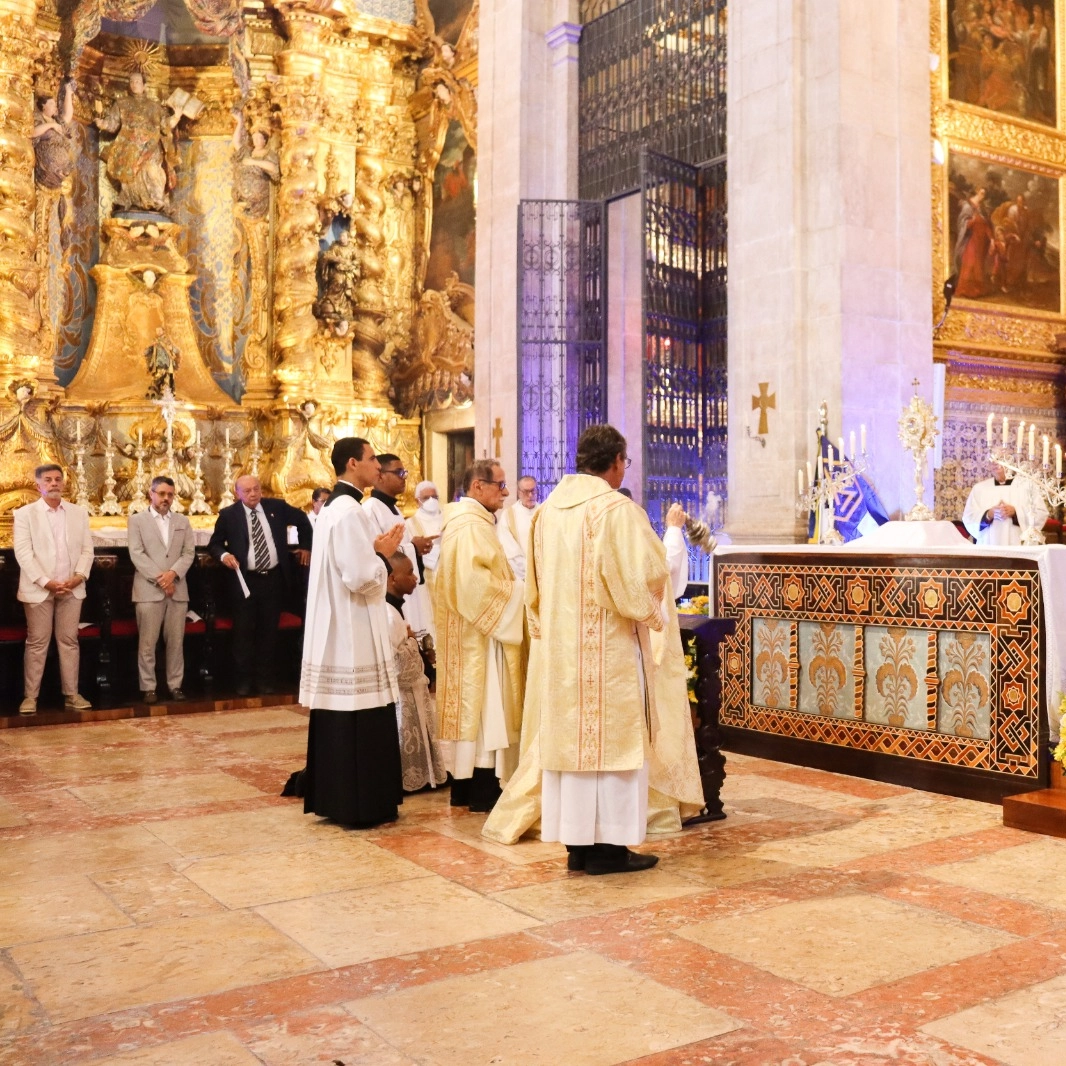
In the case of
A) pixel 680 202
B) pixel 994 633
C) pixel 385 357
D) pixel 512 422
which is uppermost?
pixel 680 202

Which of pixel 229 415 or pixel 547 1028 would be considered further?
pixel 229 415

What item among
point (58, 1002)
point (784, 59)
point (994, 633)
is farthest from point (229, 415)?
point (58, 1002)

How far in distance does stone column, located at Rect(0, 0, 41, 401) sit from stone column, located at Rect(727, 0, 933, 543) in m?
8.52

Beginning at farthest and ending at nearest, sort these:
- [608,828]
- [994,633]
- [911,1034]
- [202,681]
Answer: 1. [202,681]
2. [994,633]
3. [608,828]
4. [911,1034]

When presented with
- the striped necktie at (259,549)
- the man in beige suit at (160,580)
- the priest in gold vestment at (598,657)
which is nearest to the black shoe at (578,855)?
the priest in gold vestment at (598,657)

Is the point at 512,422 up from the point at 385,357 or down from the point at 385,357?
down

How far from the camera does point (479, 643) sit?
5.68 metres

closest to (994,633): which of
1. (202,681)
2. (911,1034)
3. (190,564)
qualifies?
(911,1034)

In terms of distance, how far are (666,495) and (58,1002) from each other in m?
9.97

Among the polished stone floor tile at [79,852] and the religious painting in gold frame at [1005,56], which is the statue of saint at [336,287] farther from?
the polished stone floor tile at [79,852]

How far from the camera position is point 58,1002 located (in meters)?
3.30

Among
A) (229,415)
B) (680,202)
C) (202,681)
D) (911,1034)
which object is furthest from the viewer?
(229,415)

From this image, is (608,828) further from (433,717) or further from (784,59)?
(784,59)

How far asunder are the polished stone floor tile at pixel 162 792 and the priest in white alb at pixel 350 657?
0.88 meters
